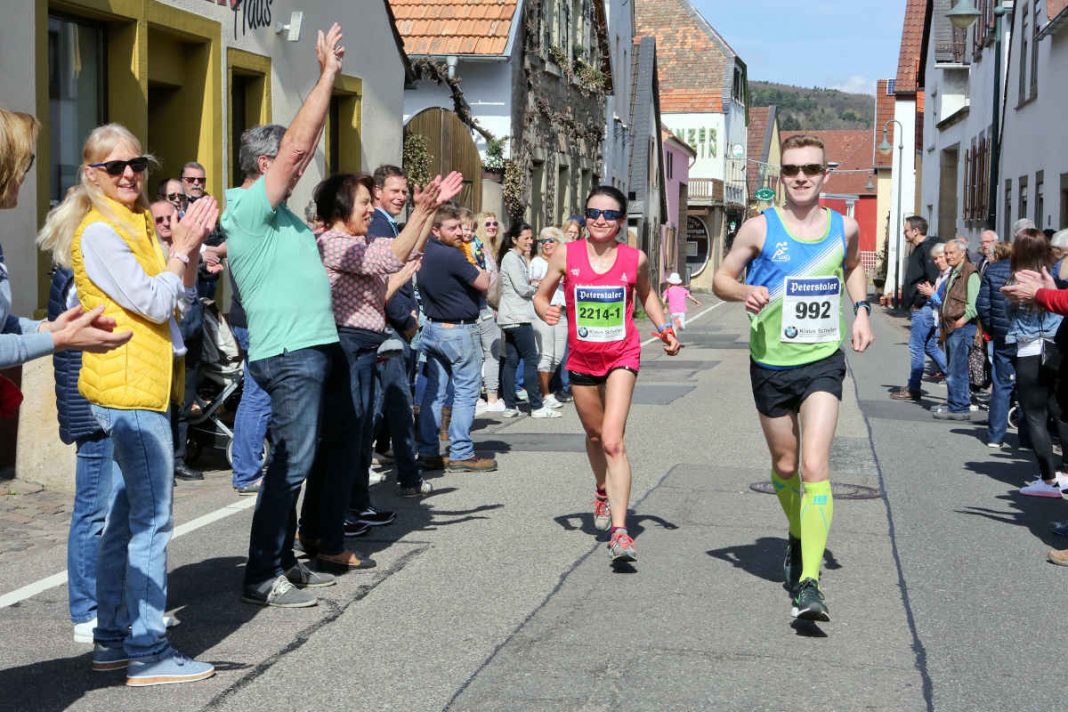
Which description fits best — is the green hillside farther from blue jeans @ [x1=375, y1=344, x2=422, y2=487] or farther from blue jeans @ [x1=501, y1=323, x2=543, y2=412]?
blue jeans @ [x1=375, y1=344, x2=422, y2=487]

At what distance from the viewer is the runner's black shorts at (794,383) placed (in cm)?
621

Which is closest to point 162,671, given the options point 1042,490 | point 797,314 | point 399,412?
point 797,314

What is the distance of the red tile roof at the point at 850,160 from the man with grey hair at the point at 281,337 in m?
104

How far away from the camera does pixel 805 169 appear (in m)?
6.31

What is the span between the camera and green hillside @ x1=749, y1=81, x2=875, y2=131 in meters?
183

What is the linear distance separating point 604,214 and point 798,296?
4.91ft

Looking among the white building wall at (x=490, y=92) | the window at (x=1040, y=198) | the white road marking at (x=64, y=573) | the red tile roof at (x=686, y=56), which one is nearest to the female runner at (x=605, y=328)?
the white road marking at (x=64, y=573)

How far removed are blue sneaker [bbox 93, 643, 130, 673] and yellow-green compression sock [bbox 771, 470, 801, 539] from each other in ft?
9.64

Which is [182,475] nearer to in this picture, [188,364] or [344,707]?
[188,364]

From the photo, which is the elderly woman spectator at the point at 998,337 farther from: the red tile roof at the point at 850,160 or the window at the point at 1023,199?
the red tile roof at the point at 850,160

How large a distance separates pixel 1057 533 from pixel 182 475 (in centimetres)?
556

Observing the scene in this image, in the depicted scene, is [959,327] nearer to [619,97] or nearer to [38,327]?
[38,327]

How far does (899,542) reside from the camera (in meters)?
7.73

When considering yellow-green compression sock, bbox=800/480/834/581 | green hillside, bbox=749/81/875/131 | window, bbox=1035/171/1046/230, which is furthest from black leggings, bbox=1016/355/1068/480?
green hillside, bbox=749/81/875/131
